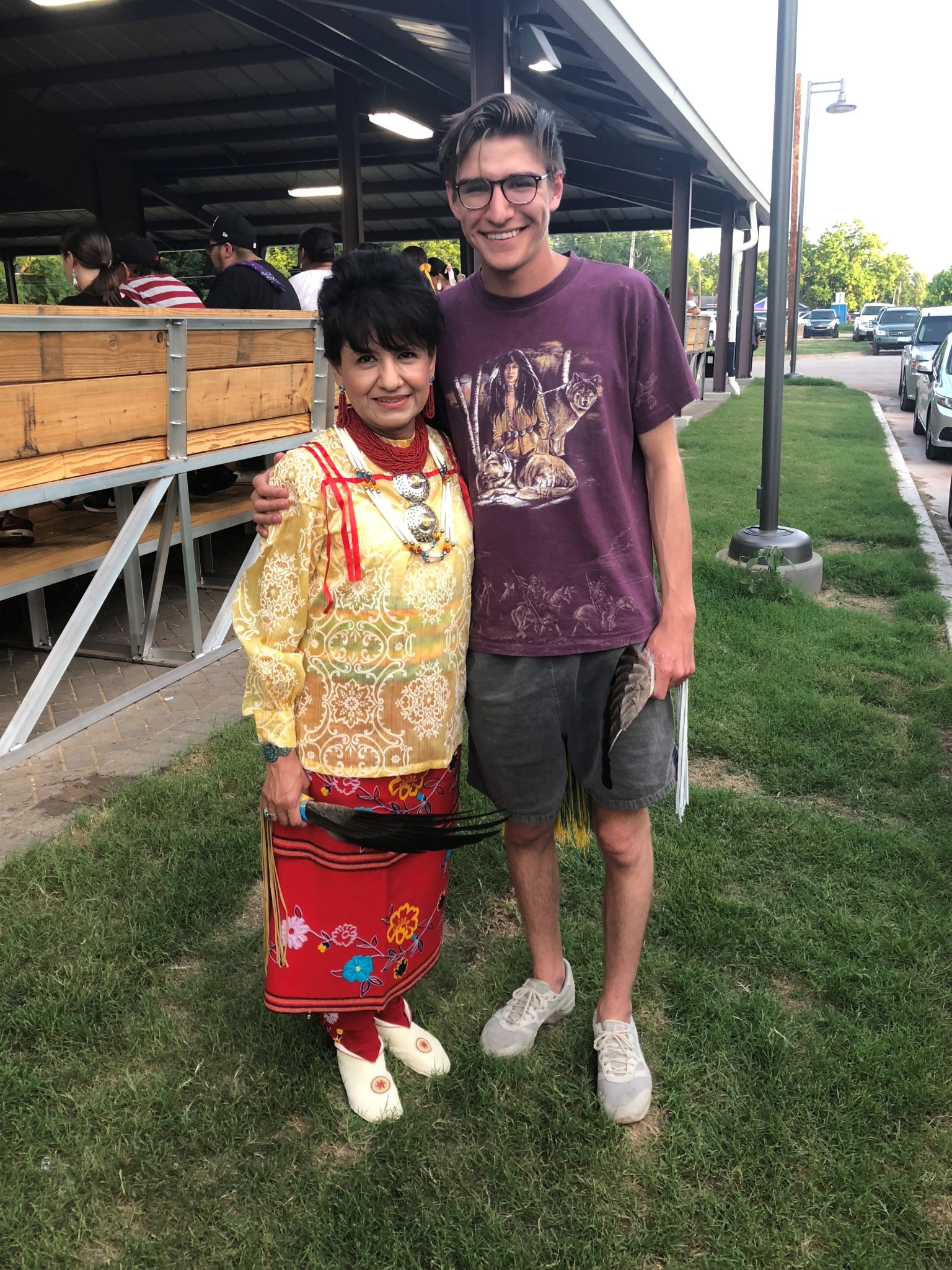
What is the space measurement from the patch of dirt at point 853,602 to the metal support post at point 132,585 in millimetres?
3719

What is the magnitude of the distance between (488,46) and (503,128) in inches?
203

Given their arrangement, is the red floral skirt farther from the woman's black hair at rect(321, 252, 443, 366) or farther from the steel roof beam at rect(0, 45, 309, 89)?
the steel roof beam at rect(0, 45, 309, 89)

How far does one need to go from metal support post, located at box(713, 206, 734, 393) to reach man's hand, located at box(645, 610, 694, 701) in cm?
1768

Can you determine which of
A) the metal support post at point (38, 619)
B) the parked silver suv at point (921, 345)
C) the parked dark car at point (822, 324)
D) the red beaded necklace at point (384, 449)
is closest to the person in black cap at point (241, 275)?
the metal support post at point (38, 619)

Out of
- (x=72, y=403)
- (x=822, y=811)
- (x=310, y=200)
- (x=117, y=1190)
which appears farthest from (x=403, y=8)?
(x=310, y=200)

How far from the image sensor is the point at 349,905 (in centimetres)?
200

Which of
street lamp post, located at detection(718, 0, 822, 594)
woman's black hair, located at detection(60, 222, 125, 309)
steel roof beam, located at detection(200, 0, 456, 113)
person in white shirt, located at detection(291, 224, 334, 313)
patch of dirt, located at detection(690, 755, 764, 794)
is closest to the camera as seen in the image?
patch of dirt, located at detection(690, 755, 764, 794)

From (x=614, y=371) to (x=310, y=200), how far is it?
1648 centimetres


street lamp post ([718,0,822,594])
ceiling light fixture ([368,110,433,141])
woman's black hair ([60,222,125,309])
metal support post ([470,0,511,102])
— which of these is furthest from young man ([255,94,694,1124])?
ceiling light fixture ([368,110,433,141])

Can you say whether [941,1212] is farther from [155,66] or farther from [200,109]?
[200,109]

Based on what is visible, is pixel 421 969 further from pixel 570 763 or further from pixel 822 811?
pixel 822 811

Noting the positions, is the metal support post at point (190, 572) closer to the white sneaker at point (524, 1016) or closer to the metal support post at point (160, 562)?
the metal support post at point (160, 562)

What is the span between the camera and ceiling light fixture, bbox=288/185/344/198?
1521cm

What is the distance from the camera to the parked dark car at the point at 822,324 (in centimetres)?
5112
